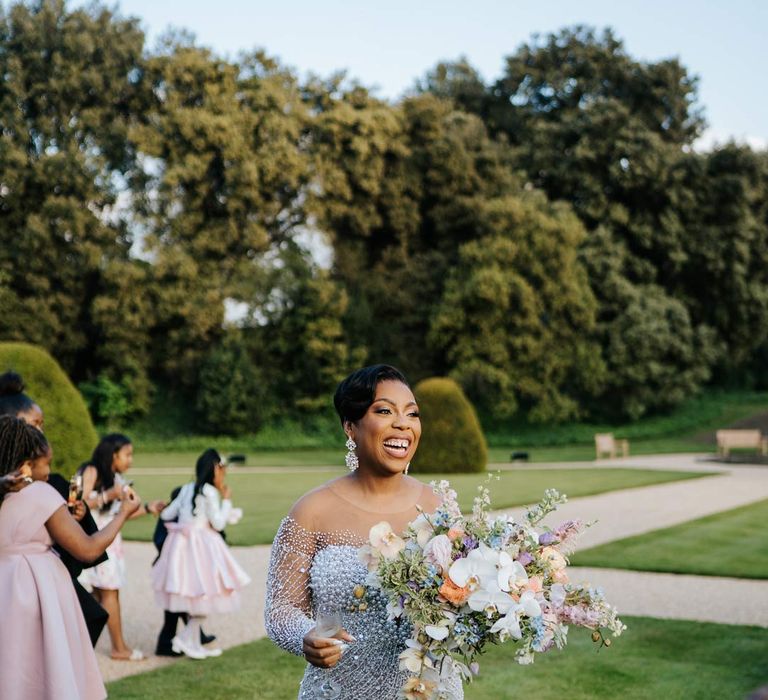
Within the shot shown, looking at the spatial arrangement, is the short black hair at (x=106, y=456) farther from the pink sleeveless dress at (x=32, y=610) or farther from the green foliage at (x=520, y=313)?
the green foliage at (x=520, y=313)

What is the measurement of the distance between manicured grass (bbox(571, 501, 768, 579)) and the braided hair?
782cm

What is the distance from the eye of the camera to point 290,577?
9.02 ft

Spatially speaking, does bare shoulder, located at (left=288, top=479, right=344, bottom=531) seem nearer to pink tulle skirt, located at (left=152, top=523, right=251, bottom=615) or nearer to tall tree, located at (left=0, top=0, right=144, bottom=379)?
pink tulle skirt, located at (left=152, top=523, right=251, bottom=615)

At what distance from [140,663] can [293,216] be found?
31.8 m

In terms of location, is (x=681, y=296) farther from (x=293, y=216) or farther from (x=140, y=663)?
(x=140, y=663)

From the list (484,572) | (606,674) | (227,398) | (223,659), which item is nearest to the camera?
(484,572)

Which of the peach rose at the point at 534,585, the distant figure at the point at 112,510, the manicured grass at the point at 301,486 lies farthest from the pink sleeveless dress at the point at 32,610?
the manicured grass at the point at 301,486

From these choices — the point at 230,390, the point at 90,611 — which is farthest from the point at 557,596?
the point at 230,390

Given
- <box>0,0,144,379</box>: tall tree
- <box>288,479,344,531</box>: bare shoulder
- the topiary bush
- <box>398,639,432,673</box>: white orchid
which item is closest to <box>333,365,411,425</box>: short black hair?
<box>288,479,344,531</box>: bare shoulder

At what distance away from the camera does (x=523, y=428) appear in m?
37.1

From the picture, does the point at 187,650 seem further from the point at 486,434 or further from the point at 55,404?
the point at 486,434

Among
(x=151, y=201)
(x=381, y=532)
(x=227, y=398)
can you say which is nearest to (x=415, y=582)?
(x=381, y=532)

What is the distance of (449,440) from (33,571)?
62.5 ft

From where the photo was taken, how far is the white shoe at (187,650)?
703 cm
